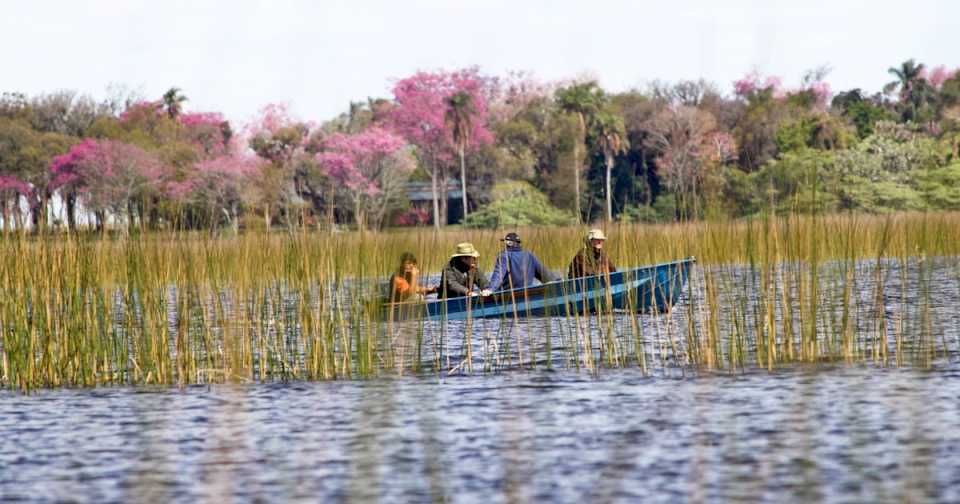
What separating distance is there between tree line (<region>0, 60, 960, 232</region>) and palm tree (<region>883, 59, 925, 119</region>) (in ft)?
0.41

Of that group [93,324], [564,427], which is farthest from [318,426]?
[93,324]

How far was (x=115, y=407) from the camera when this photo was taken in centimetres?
965

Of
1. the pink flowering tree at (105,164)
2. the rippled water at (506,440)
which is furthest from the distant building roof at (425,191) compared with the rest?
the rippled water at (506,440)

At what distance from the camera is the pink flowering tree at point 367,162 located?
2229 inches

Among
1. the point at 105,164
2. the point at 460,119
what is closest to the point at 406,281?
the point at 105,164

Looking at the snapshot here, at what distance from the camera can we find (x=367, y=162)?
5750 cm

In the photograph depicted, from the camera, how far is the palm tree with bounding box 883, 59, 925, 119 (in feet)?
206

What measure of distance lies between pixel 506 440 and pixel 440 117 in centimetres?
5216

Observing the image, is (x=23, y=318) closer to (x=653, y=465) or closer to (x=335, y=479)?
(x=335, y=479)

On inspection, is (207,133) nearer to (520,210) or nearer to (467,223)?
(467,223)

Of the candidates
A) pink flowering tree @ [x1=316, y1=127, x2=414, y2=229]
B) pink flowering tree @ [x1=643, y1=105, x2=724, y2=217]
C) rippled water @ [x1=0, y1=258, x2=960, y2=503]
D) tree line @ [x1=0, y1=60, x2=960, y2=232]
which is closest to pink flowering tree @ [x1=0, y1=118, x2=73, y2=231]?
tree line @ [x1=0, y1=60, x2=960, y2=232]

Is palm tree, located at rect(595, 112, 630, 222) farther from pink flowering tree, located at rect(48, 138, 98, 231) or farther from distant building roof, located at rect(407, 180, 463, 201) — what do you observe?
pink flowering tree, located at rect(48, 138, 98, 231)

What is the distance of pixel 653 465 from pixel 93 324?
4357mm

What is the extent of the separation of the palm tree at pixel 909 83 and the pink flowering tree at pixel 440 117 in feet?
58.3
